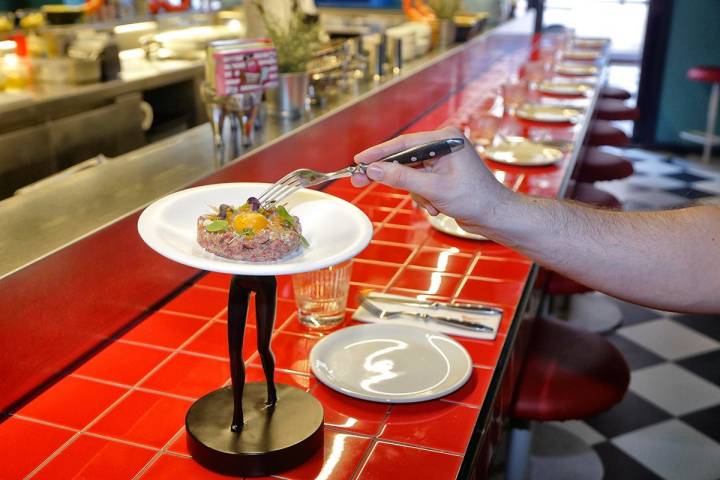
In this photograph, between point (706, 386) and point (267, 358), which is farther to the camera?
point (706, 386)

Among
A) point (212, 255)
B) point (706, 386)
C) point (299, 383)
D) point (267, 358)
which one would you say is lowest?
point (706, 386)

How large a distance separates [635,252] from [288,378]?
2.22ft

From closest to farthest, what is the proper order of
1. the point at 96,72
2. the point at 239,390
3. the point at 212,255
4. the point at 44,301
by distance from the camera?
the point at 212,255 → the point at 239,390 → the point at 44,301 → the point at 96,72

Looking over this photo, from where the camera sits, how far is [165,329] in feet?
5.15

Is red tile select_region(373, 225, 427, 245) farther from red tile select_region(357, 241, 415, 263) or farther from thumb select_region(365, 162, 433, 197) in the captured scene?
thumb select_region(365, 162, 433, 197)

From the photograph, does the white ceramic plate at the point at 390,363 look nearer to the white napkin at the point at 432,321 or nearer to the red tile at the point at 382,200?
the white napkin at the point at 432,321

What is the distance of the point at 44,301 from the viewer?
4.43 ft

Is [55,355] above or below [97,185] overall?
below

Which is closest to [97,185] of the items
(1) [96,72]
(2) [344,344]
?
(2) [344,344]

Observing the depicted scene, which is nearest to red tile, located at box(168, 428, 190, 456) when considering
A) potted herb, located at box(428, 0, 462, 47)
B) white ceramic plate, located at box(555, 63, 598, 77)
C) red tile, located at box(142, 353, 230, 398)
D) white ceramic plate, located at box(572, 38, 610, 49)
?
red tile, located at box(142, 353, 230, 398)

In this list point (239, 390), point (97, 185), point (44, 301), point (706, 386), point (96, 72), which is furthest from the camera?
point (96, 72)

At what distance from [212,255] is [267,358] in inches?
8.4

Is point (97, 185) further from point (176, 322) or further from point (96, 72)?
point (96, 72)

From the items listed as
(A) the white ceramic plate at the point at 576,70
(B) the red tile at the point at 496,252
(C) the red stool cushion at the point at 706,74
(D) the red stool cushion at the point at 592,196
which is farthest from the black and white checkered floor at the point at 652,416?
(C) the red stool cushion at the point at 706,74
